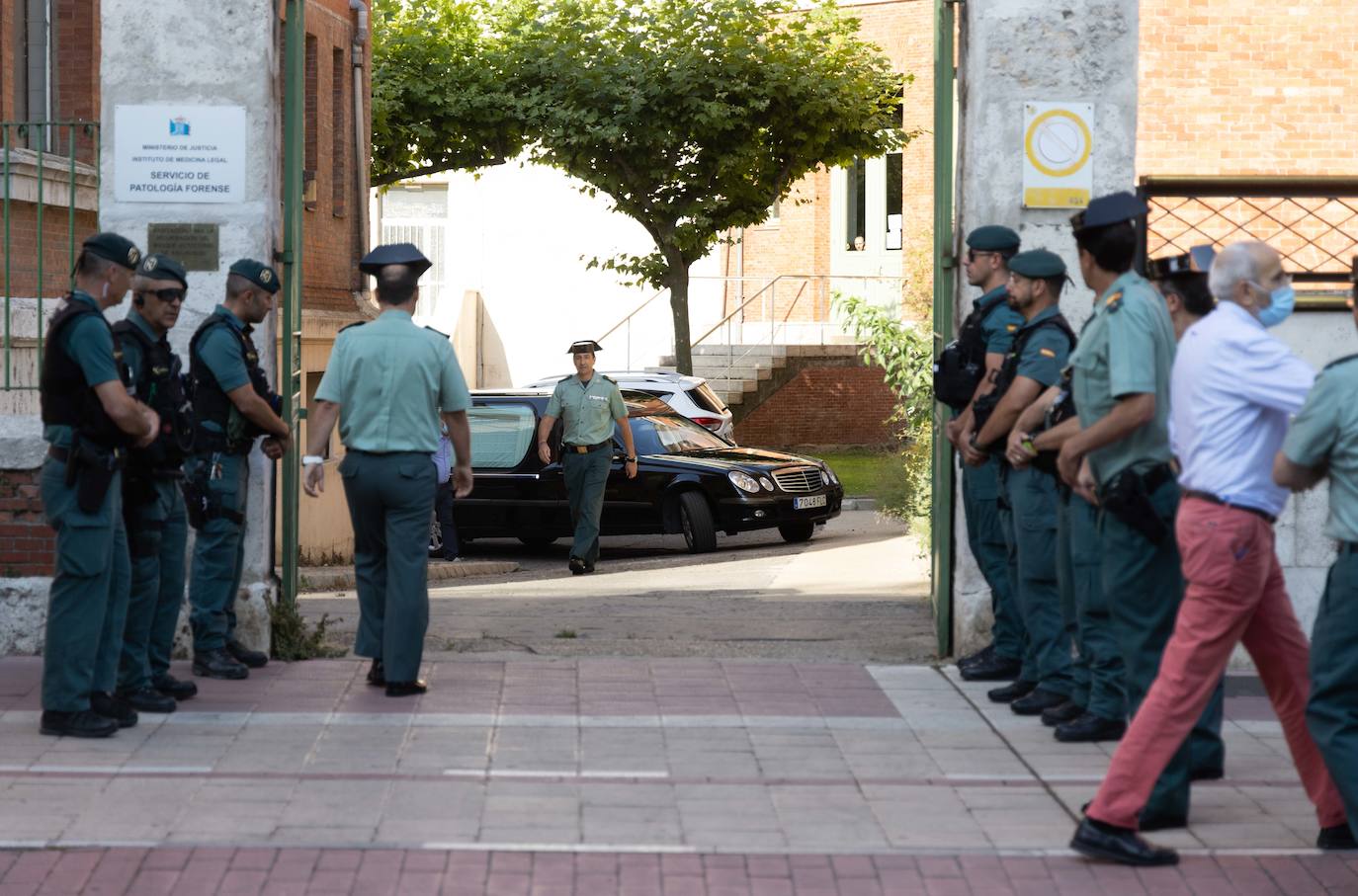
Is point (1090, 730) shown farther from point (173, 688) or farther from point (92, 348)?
point (92, 348)

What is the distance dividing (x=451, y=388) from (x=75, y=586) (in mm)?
1860

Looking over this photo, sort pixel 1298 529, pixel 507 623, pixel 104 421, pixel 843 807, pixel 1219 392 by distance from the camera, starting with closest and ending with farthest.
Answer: pixel 1219 392, pixel 843 807, pixel 104 421, pixel 1298 529, pixel 507 623

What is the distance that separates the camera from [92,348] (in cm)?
679

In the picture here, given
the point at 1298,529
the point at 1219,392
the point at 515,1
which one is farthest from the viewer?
the point at 515,1

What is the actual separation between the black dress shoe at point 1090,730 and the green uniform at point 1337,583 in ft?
5.44

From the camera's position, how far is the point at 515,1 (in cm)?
3391

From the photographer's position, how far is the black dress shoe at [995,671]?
850 cm

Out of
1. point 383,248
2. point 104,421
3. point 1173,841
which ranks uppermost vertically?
point 383,248

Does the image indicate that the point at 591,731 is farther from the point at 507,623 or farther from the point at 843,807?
the point at 507,623

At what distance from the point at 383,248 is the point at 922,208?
90.5 ft

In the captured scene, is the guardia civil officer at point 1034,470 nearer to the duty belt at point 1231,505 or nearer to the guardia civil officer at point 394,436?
the duty belt at point 1231,505

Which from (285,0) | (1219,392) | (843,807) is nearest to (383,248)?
(285,0)

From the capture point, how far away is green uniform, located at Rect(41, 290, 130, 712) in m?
6.95

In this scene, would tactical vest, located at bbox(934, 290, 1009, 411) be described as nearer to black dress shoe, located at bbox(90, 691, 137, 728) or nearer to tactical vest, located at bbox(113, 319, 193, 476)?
tactical vest, located at bbox(113, 319, 193, 476)
